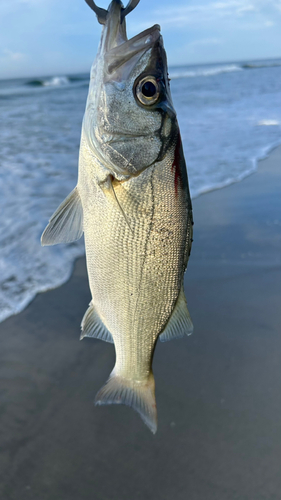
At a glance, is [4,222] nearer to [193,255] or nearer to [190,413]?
[193,255]

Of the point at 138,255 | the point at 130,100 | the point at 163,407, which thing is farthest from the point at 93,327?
the point at 130,100

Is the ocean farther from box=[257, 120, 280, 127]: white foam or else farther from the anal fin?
the anal fin

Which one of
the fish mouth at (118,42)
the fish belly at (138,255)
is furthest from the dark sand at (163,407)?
the fish mouth at (118,42)

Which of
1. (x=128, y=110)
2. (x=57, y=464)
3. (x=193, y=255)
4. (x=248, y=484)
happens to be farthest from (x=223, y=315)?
(x=128, y=110)

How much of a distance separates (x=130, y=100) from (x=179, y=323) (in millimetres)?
1095

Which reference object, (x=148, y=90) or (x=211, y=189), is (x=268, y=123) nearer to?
(x=211, y=189)

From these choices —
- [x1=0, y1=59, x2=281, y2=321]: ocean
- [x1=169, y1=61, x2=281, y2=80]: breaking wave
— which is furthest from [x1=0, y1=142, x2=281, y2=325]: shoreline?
[x1=169, y1=61, x2=281, y2=80]: breaking wave

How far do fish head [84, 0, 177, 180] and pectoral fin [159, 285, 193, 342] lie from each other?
2.37ft

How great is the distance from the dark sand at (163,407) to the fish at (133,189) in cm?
94

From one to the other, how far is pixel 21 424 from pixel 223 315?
1.87 meters

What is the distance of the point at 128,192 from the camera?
5.48ft

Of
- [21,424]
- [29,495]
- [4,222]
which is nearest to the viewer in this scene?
[29,495]

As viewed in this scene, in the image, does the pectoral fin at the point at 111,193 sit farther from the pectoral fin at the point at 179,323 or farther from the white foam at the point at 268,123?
the white foam at the point at 268,123

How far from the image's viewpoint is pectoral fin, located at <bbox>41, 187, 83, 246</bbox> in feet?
6.27
